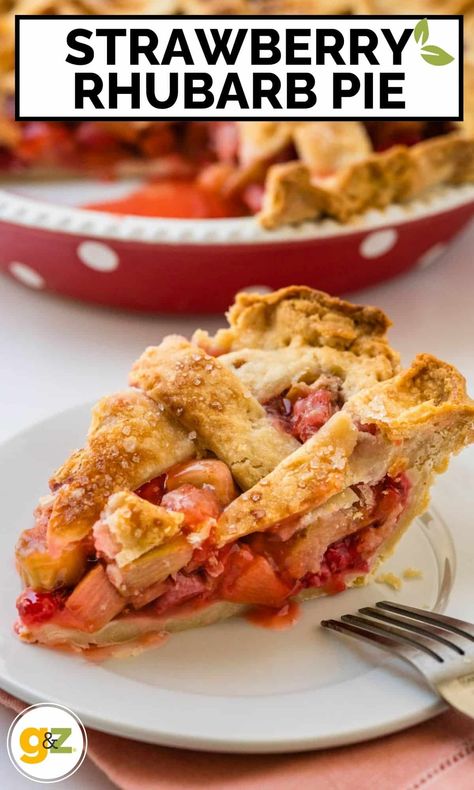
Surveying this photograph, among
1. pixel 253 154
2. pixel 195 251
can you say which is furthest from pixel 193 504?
pixel 253 154

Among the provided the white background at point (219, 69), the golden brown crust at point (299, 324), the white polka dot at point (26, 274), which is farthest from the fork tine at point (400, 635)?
the white background at point (219, 69)

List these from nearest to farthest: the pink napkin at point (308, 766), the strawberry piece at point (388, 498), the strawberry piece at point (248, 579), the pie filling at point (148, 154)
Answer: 1. the pink napkin at point (308, 766)
2. the strawberry piece at point (248, 579)
3. the strawberry piece at point (388, 498)
4. the pie filling at point (148, 154)

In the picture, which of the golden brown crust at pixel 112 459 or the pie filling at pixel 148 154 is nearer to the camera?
the golden brown crust at pixel 112 459

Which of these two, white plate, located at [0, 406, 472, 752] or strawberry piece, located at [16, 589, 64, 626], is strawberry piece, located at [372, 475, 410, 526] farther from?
strawberry piece, located at [16, 589, 64, 626]

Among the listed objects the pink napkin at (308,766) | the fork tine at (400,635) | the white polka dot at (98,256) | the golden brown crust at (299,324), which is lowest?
the pink napkin at (308,766)

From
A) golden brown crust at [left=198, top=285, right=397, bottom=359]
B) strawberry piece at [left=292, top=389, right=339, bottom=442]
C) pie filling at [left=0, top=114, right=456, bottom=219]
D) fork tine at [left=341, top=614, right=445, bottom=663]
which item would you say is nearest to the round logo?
fork tine at [left=341, top=614, right=445, bottom=663]

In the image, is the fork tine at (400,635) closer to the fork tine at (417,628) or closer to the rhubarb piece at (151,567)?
the fork tine at (417,628)

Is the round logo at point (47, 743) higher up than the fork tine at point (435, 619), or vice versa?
the fork tine at point (435, 619)
